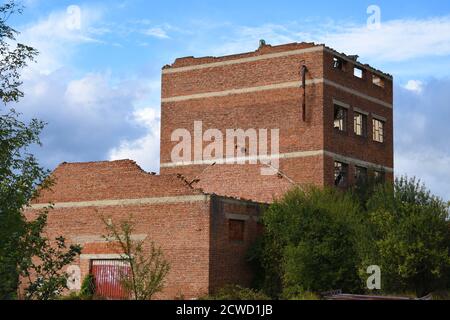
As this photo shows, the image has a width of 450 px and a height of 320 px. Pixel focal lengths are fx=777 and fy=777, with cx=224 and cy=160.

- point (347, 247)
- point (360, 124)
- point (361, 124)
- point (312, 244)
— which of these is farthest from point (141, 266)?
point (361, 124)

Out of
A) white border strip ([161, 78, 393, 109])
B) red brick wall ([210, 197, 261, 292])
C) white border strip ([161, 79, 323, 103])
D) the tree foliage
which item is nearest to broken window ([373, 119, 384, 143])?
white border strip ([161, 78, 393, 109])

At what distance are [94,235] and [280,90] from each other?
1233 centimetres

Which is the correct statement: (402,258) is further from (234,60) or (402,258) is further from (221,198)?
(234,60)

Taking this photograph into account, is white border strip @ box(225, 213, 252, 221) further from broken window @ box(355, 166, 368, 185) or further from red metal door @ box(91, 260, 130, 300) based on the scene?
broken window @ box(355, 166, 368, 185)

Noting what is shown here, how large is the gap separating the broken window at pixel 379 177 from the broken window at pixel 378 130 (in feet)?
6.37

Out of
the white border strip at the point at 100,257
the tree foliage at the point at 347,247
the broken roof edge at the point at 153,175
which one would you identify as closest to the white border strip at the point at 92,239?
the white border strip at the point at 100,257

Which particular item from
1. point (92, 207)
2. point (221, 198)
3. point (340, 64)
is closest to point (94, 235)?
point (92, 207)

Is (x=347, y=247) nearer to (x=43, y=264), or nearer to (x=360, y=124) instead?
(x=360, y=124)

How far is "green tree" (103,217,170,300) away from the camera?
1091 inches

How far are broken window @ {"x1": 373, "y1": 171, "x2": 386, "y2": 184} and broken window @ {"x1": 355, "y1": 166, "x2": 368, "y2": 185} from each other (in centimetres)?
50

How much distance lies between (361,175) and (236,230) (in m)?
11.3

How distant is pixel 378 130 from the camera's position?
147ft

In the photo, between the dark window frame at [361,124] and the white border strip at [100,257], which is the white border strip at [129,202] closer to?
the white border strip at [100,257]
